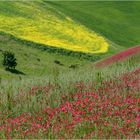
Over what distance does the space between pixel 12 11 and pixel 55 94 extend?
69000 mm

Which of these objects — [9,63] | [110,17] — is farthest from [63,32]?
[110,17]

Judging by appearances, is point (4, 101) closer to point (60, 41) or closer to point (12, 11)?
point (60, 41)

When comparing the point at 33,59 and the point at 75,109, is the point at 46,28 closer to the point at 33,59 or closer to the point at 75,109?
the point at 33,59

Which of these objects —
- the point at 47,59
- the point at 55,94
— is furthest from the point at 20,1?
the point at 55,94

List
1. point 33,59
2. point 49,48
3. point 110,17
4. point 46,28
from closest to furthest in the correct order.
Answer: point 33,59
point 49,48
point 46,28
point 110,17

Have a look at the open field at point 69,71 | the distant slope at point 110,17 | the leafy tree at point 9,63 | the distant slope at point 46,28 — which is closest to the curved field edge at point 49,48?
the open field at point 69,71

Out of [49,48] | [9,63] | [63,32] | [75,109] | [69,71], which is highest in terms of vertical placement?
[75,109]

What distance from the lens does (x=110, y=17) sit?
11088cm

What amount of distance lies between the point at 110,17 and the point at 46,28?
33733 millimetres

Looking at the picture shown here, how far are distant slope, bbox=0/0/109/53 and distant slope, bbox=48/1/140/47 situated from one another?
795 cm

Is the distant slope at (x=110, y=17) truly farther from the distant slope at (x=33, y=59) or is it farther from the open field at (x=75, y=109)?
the open field at (x=75, y=109)

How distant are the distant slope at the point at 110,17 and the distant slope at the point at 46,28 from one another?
7.95 meters

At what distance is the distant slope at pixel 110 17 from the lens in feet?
325

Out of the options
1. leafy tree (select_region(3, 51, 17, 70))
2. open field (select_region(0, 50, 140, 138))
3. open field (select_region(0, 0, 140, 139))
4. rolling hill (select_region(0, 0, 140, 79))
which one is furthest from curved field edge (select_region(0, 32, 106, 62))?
open field (select_region(0, 50, 140, 138))
